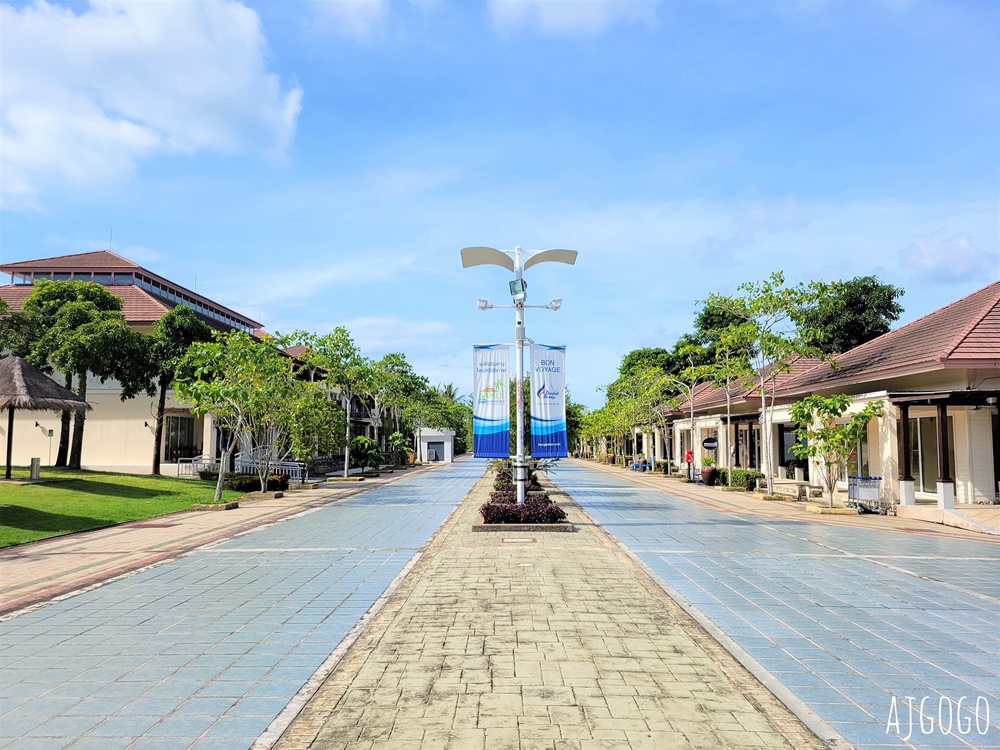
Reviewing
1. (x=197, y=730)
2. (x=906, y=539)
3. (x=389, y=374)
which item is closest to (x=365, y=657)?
(x=197, y=730)

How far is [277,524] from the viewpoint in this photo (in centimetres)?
1686

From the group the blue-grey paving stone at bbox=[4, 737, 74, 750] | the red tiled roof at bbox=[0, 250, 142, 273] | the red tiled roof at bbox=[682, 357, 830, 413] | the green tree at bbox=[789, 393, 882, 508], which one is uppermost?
the red tiled roof at bbox=[0, 250, 142, 273]

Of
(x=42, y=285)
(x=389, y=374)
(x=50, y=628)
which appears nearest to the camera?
(x=50, y=628)

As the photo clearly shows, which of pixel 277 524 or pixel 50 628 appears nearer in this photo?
pixel 50 628

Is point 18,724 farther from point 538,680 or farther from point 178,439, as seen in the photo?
point 178,439

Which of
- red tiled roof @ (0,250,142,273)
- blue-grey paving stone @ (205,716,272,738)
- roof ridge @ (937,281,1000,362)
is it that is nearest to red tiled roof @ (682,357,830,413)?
roof ridge @ (937,281,1000,362)

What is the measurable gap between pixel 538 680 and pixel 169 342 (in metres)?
27.0

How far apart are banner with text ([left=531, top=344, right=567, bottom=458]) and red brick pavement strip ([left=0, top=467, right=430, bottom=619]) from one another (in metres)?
6.90

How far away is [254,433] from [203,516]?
721 cm

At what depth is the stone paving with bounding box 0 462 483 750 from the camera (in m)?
4.80

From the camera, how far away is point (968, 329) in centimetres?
1848

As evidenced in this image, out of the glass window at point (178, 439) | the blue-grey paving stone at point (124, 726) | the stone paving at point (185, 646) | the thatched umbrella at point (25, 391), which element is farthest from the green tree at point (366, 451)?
the blue-grey paving stone at point (124, 726)

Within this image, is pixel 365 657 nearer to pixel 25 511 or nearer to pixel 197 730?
pixel 197 730

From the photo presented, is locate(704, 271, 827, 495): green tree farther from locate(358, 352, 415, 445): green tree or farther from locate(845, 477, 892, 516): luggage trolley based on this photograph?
locate(358, 352, 415, 445): green tree
